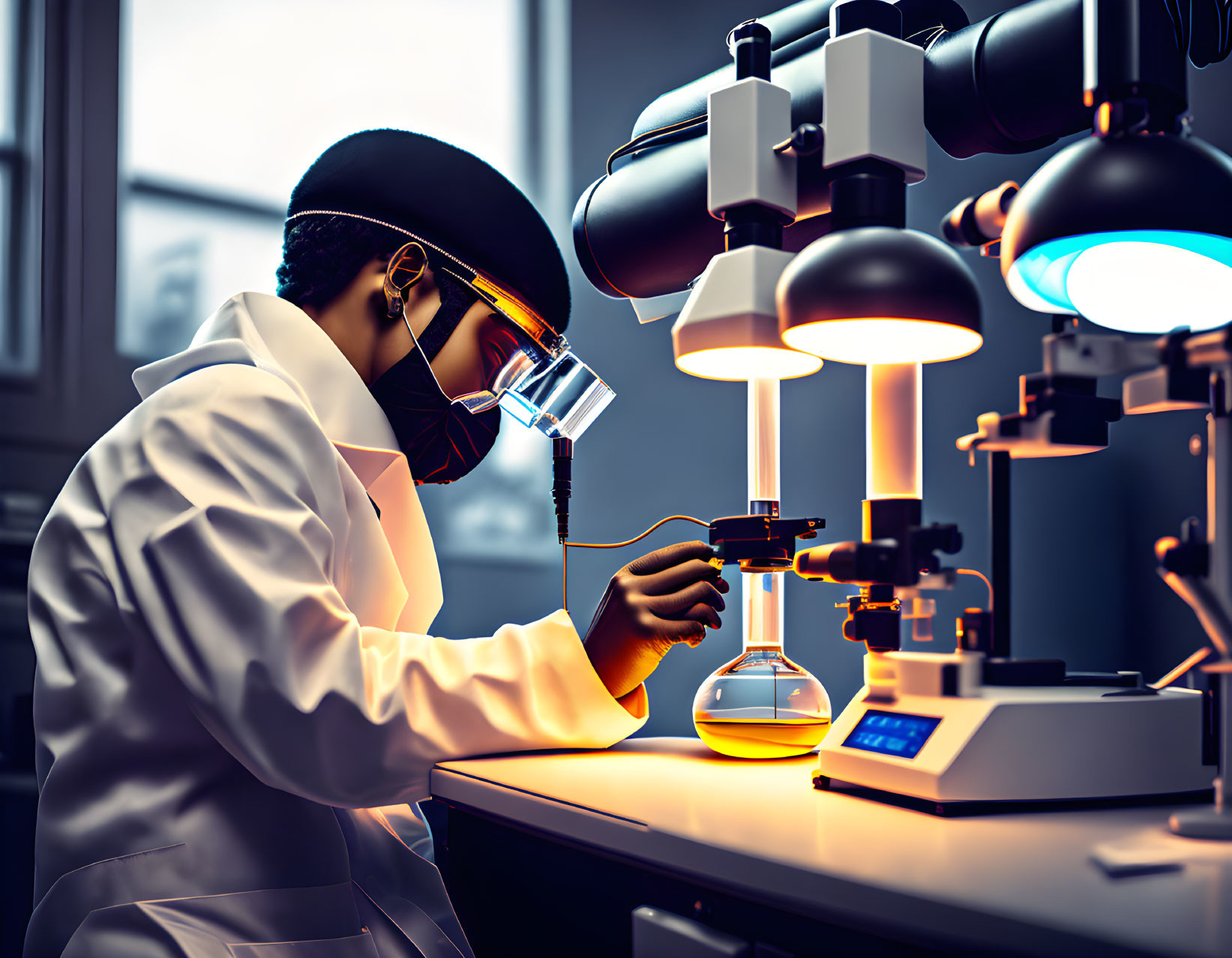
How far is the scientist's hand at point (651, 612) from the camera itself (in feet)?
3.38

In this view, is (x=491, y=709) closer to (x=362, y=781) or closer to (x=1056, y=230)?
(x=362, y=781)

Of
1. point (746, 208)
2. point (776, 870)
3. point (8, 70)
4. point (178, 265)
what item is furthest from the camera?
point (178, 265)

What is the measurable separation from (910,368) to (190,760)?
2.72 feet

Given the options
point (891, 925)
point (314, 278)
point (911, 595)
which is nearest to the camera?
point (891, 925)

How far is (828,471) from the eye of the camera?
1826 mm

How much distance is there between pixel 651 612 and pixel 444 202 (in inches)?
24.9

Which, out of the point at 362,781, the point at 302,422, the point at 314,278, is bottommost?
the point at 362,781

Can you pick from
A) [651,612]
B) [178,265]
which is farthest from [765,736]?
[178,265]

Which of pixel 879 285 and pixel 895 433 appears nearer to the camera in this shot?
pixel 879 285

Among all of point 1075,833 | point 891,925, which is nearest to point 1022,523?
point 1075,833

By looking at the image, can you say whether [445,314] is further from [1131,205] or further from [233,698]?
[1131,205]

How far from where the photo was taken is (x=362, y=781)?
90cm

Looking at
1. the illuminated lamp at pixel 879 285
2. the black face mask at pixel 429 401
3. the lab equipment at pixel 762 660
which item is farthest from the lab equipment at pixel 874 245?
the black face mask at pixel 429 401

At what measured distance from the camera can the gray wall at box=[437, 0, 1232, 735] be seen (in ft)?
3.93
